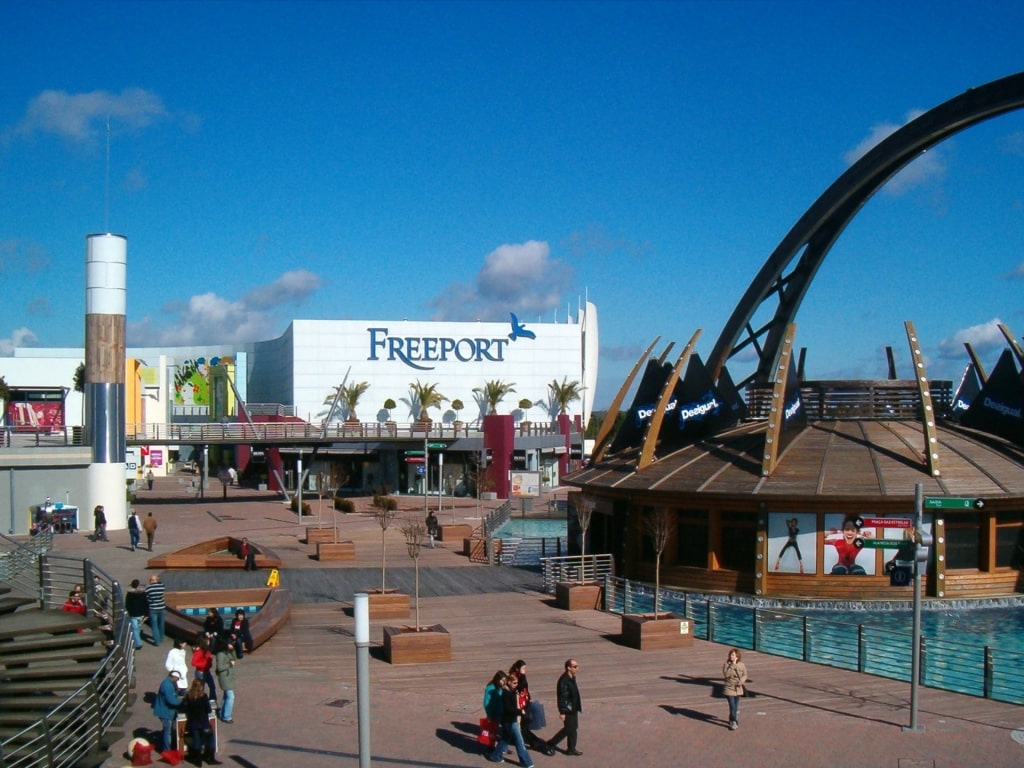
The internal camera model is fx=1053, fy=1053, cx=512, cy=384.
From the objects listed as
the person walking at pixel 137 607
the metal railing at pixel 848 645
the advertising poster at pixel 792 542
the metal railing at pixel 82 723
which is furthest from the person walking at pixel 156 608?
the advertising poster at pixel 792 542

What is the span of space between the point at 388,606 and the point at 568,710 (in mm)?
11189

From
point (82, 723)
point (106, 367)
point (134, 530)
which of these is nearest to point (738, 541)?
point (82, 723)

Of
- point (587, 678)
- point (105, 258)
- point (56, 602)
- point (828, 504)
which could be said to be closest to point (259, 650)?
point (56, 602)

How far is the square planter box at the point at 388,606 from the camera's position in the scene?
24.3 m

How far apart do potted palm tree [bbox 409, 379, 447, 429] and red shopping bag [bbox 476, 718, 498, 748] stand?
67.1 m

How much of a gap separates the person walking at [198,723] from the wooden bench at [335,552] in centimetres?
2206

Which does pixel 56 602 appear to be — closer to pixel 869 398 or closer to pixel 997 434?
pixel 869 398

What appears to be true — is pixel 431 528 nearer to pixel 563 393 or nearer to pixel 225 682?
pixel 225 682

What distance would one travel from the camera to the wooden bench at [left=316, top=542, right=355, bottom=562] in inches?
1391

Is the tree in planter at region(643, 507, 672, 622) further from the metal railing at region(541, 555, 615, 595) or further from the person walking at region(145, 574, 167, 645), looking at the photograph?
the person walking at region(145, 574, 167, 645)

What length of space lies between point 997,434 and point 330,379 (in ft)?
185

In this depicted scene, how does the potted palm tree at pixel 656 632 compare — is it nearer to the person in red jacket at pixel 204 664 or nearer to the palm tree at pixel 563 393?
the person in red jacket at pixel 204 664

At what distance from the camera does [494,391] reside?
3248 inches

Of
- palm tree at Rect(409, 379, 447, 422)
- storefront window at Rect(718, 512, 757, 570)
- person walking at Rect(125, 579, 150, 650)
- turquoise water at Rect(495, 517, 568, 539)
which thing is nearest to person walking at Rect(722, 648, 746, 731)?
person walking at Rect(125, 579, 150, 650)
